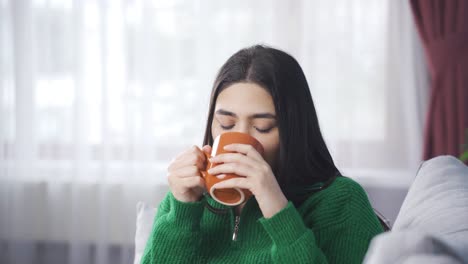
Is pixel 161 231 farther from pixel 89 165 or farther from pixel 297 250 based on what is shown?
pixel 89 165

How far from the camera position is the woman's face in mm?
1155

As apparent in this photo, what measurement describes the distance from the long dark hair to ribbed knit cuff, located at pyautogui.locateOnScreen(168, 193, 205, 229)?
0.19 m

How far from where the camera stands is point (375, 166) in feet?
Result: 9.31

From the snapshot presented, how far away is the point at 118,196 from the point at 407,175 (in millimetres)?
1475

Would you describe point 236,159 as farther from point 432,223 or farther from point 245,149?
point 432,223

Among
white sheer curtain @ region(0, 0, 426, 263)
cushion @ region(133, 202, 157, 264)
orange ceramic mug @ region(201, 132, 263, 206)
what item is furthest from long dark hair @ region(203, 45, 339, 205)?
white sheer curtain @ region(0, 0, 426, 263)

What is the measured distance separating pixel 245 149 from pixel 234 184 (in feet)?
0.23

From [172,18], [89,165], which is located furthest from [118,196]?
[172,18]

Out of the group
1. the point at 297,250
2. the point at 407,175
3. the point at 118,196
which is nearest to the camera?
the point at 297,250

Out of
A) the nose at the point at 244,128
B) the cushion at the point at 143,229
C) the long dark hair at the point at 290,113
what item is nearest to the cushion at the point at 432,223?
the long dark hair at the point at 290,113

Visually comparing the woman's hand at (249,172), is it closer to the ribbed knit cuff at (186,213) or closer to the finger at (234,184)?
the finger at (234,184)

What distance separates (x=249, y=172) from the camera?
106 cm

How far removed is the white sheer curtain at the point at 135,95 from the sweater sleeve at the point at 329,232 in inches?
64.8

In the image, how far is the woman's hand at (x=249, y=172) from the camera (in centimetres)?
106
